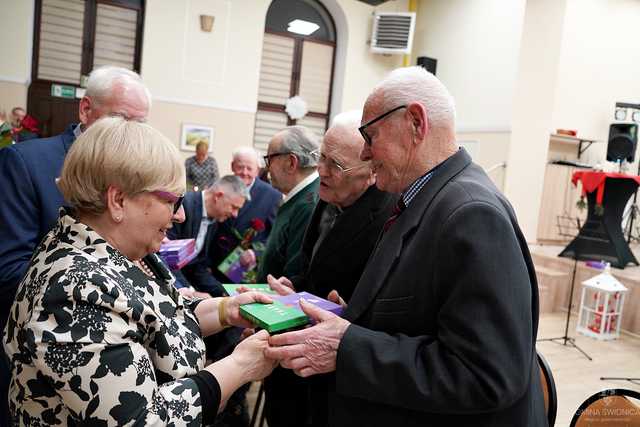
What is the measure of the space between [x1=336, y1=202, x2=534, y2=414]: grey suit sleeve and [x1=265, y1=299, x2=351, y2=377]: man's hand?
59 mm

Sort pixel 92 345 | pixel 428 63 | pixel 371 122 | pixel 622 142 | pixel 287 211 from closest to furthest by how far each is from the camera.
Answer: pixel 92 345
pixel 371 122
pixel 287 211
pixel 622 142
pixel 428 63

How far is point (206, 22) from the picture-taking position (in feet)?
27.5

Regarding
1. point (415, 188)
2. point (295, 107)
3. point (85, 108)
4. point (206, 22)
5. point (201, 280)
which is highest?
point (206, 22)

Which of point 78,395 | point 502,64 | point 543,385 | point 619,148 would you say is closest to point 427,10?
point 502,64

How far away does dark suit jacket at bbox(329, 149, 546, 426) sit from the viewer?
1.04m

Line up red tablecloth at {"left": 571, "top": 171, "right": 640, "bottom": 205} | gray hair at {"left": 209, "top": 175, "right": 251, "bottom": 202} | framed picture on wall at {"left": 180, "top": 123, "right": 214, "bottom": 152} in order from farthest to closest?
framed picture on wall at {"left": 180, "top": 123, "right": 214, "bottom": 152} < red tablecloth at {"left": 571, "top": 171, "right": 640, "bottom": 205} < gray hair at {"left": 209, "top": 175, "right": 251, "bottom": 202}

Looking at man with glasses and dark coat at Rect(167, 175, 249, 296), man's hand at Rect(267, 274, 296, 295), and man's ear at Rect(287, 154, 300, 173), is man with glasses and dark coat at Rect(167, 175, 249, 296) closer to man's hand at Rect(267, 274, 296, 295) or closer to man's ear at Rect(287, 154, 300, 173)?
man's ear at Rect(287, 154, 300, 173)

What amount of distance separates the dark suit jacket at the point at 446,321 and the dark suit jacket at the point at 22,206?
1.02m

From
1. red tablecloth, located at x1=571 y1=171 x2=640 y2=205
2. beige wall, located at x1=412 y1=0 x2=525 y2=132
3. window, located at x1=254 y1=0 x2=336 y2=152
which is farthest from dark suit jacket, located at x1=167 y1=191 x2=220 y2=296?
window, located at x1=254 y1=0 x2=336 y2=152

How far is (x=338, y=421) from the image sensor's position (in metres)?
1.25

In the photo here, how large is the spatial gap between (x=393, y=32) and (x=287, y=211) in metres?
8.05

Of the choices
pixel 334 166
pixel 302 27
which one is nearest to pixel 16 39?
pixel 302 27

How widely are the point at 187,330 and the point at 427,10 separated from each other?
9823 mm

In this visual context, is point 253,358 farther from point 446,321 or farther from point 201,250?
point 201,250
